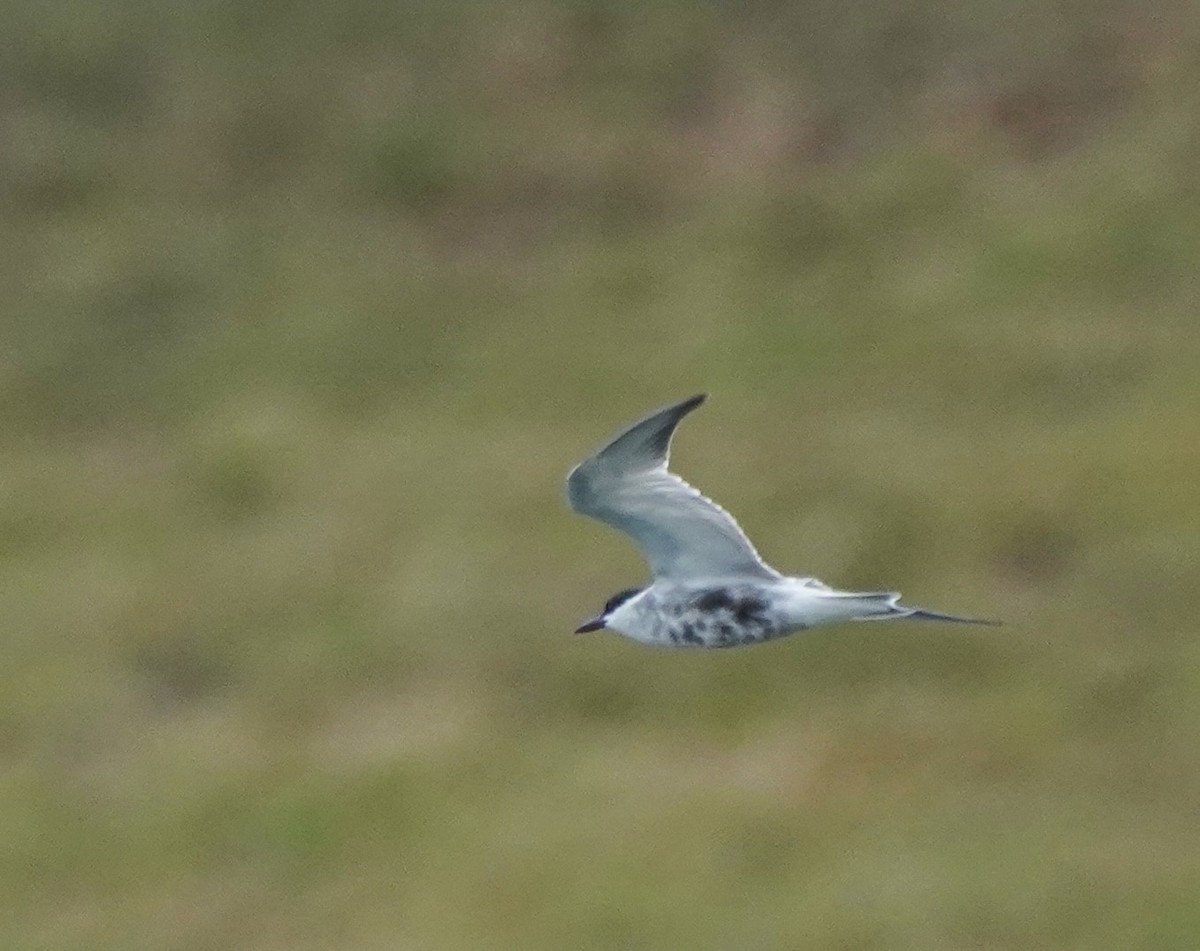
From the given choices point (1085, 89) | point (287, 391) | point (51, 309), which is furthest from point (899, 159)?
point (51, 309)

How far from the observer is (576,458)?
78.8 feet

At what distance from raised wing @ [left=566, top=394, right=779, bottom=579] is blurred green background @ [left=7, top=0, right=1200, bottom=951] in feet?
24.9

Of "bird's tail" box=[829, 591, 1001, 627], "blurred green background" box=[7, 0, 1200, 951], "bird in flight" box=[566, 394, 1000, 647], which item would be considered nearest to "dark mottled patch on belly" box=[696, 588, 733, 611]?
"bird in flight" box=[566, 394, 1000, 647]

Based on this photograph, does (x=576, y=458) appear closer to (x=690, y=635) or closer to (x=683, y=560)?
(x=683, y=560)

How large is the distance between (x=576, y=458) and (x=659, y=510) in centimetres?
1411

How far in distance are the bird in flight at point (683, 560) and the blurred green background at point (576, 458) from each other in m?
7.50

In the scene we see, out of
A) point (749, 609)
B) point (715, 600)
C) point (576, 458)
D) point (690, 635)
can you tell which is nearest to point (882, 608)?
point (749, 609)

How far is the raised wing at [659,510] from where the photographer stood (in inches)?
380

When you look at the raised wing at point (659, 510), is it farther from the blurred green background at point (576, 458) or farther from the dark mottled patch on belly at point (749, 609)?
the blurred green background at point (576, 458)

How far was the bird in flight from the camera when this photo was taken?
31.6 feet

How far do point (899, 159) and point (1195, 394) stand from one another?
6112 mm

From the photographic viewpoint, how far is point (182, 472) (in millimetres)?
25219

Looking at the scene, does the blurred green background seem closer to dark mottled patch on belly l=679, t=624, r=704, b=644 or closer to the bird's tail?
dark mottled patch on belly l=679, t=624, r=704, b=644

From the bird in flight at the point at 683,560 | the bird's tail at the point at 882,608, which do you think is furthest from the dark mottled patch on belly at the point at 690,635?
the bird's tail at the point at 882,608
